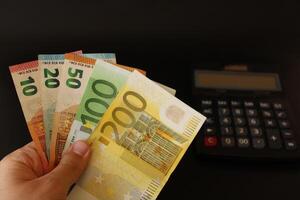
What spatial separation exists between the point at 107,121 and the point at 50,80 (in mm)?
130

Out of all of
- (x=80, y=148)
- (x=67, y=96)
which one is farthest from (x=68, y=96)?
(x=80, y=148)

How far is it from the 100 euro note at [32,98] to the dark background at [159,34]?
0.02 m

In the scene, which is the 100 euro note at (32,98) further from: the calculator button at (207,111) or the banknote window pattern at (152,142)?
the calculator button at (207,111)

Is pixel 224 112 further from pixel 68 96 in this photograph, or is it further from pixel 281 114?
pixel 68 96

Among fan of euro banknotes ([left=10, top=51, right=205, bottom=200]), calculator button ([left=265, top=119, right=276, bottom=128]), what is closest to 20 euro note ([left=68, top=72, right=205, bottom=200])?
fan of euro banknotes ([left=10, top=51, right=205, bottom=200])

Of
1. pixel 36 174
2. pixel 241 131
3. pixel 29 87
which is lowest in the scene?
pixel 36 174

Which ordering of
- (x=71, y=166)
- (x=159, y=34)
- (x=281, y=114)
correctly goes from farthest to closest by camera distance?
(x=159, y=34), (x=281, y=114), (x=71, y=166)

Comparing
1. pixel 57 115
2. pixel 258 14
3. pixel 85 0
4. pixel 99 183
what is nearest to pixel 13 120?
pixel 57 115

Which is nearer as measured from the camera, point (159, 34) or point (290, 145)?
point (290, 145)

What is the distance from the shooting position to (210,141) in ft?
1.98

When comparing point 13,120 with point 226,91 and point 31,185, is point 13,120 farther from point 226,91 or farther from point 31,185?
point 226,91

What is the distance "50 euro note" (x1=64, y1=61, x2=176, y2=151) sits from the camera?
24.0 inches

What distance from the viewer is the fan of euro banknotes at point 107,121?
58cm

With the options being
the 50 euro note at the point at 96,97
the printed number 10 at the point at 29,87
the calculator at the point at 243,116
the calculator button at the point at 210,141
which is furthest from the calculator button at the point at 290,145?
the printed number 10 at the point at 29,87
